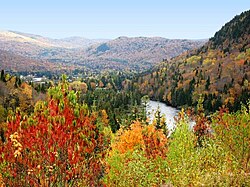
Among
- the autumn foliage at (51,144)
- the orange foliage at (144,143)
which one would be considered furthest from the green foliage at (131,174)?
the orange foliage at (144,143)

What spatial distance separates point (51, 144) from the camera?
20.4 m

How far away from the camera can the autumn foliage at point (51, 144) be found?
20.3m

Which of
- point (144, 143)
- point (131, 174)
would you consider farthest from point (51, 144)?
point (144, 143)

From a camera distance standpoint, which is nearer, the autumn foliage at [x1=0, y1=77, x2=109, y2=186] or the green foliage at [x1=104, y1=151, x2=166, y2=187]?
the autumn foliage at [x1=0, y1=77, x2=109, y2=186]

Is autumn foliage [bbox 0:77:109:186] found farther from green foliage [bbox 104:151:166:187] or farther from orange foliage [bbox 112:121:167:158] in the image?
orange foliage [bbox 112:121:167:158]

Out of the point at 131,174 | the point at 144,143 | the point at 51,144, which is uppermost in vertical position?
the point at 51,144

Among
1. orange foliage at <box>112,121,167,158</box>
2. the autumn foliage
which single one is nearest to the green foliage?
the autumn foliage

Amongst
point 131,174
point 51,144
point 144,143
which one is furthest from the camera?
point 144,143

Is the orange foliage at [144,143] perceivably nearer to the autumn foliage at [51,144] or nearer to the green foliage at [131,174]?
the green foliage at [131,174]

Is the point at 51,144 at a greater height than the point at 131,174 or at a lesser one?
greater

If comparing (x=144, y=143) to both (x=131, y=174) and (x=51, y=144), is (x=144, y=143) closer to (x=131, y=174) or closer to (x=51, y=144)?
(x=131, y=174)

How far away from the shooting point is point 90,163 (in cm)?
2212

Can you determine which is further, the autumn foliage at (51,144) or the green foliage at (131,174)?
the green foliage at (131,174)

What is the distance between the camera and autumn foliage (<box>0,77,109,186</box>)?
2034cm
